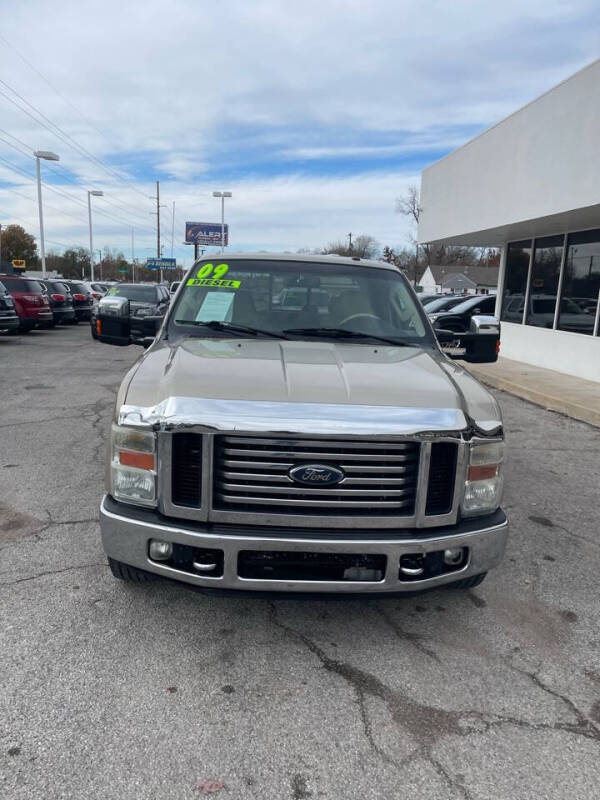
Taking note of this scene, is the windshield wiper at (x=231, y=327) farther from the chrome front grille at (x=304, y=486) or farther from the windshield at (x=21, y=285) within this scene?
the windshield at (x=21, y=285)

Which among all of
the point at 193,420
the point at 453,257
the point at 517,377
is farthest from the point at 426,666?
the point at 453,257

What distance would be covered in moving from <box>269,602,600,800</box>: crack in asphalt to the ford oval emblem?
0.90 metres

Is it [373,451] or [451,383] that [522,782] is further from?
[451,383]

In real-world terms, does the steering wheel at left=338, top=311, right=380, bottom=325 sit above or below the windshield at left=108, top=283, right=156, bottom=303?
above

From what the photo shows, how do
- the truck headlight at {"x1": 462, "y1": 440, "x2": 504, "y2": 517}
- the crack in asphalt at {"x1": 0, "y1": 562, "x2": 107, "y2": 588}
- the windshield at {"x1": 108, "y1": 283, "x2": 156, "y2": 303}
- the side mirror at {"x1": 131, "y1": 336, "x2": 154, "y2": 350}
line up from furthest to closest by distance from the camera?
the windshield at {"x1": 108, "y1": 283, "x2": 156, "y2": 303}
the side mirror at {"x1": 131, "y1": 336, "x2": 154, "y2": 350}
the crack in asphalt at {"x1": 0, "y1": 562, "x2": 107, "y2": 588}
the truck headlight at {"x1": 462, "y1": 440, "x2": 504, "y2": 517}

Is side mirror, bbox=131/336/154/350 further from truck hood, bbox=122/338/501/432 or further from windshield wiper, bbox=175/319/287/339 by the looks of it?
truck hood, bbox=122/338/501/432

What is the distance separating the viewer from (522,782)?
2137 millimetres

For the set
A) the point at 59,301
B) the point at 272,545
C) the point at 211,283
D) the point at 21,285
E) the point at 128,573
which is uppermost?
the point at 211,283

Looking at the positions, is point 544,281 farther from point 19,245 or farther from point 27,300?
point 19,245

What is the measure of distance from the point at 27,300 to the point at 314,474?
679 inches

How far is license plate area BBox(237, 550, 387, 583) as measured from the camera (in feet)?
8.46

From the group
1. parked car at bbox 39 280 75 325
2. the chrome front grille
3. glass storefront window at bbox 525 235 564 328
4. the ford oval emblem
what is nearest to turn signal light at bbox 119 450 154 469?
the chrome front grille

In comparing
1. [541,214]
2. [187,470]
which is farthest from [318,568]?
[541,214]

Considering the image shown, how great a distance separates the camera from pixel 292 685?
262 cm
